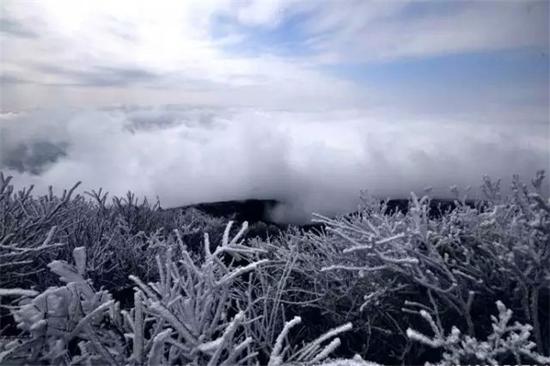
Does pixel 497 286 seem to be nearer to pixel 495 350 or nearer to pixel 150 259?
pixel 495 350

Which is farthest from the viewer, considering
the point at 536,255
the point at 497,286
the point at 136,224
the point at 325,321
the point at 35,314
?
the point at 136,224

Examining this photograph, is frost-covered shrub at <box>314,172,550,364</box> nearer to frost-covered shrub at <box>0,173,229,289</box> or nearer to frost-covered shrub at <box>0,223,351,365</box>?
frost-covered shrub at <box>0,223,351,365</box>

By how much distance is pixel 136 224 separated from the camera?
171 inches

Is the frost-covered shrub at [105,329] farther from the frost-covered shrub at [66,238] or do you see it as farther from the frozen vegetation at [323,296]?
the frost-covered shrub at [66,238]

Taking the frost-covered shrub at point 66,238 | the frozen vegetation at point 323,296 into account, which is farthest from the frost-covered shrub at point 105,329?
the frost-covered shrub at point 66,238

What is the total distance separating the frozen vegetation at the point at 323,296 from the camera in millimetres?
1415

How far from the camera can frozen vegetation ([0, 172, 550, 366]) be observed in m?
1.42

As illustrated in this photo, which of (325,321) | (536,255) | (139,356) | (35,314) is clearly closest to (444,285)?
(536,255)

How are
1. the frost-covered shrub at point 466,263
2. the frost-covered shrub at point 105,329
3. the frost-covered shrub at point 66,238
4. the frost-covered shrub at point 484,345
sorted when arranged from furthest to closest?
the frost-covered shrub at point 66,238, the frost-covered shrub at point 466,263, the frost-covered shrub at point 484,345, the frost-covered shrub at point 105,329

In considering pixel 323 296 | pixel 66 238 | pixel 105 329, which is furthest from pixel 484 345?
pixel 66 238

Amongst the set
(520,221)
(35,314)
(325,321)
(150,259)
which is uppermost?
(520,221)

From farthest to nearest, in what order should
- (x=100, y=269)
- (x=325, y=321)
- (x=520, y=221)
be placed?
1. (x=100, y=269)
2. (x=325, y=321)
3. (x=520, y=221)

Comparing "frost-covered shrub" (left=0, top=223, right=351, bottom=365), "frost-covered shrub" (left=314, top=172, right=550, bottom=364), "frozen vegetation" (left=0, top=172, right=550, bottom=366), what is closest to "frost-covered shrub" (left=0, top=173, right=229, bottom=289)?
"frozen vegetation" (left=0, top=172, right=550, bottom=366)

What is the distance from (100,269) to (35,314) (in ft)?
5.53
